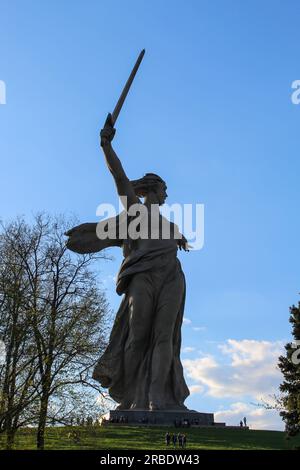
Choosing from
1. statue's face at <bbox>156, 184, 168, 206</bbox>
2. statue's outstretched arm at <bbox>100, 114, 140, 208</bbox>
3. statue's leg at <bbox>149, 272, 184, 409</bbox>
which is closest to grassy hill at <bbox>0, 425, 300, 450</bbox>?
statue's leg at <bbox>149, 272, 184, 409</bbox>

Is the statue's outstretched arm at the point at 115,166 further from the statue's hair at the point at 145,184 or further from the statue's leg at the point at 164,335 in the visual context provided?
the statue's leg at the point at 164,335

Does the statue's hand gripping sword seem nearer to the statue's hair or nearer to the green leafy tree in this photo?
the statue's hair

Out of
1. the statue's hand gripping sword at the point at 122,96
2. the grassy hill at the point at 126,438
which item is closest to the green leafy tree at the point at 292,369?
the grassy hill at the point at 126,438

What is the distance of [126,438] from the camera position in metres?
15.3

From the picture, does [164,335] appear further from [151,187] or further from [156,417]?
[151,187]

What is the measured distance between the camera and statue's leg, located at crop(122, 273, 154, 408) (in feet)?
57.2

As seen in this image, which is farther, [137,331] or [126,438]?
[137,331]

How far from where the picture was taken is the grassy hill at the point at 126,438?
15023mm

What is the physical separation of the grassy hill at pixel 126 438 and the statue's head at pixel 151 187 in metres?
6.68

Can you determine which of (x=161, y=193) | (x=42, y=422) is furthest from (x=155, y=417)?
(x=161, y=193)

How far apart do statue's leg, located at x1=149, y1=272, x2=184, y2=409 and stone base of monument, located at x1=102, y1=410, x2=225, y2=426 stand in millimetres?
553

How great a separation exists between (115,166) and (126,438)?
7.34 m
